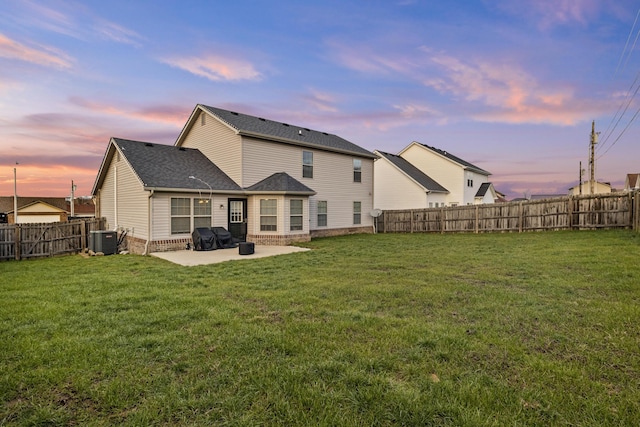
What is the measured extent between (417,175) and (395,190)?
2.68 meters

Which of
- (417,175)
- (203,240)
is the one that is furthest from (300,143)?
(417,175)

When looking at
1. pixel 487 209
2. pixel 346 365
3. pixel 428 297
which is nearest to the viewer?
pixel 346 365

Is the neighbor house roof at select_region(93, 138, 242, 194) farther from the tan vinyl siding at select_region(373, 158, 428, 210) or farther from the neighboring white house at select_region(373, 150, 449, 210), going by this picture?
the tan vinyl siding at select_region(373, 158, 428, 210)

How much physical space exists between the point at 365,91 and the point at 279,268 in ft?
44.2

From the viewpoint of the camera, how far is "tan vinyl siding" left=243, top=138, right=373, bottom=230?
664 inches

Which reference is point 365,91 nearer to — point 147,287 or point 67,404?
point 147,287

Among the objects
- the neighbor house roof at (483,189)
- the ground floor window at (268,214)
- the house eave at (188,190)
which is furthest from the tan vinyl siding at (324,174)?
the neighbor house roof at (483,189)

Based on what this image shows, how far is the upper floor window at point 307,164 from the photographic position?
1890 cm

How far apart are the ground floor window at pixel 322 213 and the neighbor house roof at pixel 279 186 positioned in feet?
9.40

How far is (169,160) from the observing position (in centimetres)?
1598

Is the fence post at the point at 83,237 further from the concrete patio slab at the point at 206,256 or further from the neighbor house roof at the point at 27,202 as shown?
the neighbor house roof at the point at 27,202

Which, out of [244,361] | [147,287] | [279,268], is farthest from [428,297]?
[147,287]

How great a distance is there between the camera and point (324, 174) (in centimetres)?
1989

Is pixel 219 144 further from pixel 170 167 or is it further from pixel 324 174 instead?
pixel 324 174
